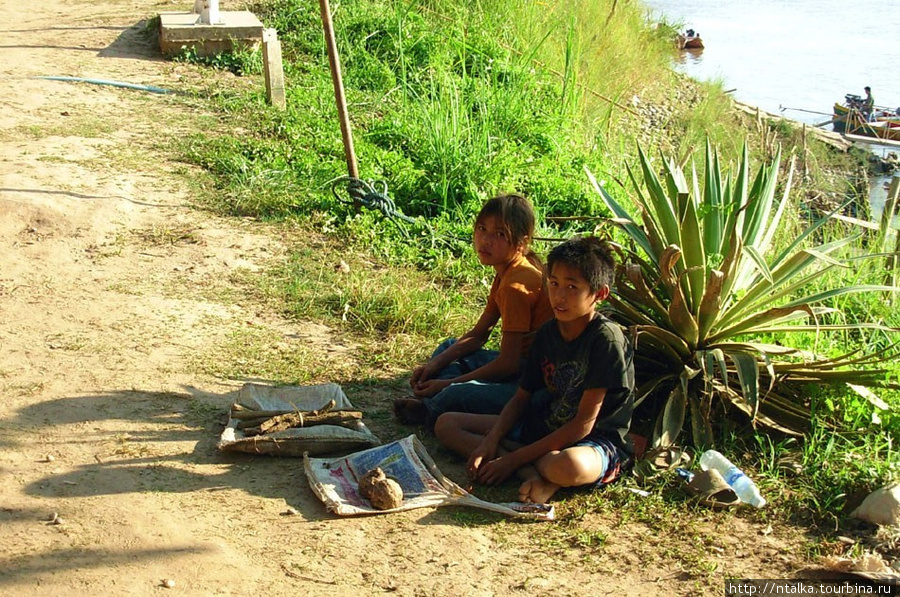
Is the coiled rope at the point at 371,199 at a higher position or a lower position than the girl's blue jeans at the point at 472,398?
higher

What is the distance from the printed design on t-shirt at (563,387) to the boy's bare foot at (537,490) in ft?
0.82

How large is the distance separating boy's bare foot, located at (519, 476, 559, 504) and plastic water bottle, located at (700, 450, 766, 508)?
63 cm

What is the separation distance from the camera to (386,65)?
893 centimetres

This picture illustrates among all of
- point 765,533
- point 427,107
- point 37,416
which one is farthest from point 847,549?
point 427,107

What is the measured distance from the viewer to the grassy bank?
157 inches

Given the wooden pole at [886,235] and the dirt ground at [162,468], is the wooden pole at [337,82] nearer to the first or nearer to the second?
the dirt ground at [162,468]

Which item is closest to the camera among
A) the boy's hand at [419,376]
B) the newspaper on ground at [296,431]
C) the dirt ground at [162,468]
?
the dirt ground at [162,468]

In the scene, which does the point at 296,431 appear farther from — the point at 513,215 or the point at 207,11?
the point at 207,11

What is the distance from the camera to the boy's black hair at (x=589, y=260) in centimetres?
348

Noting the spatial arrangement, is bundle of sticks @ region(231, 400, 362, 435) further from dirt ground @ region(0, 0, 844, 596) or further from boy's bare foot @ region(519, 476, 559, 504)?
boy's bare foot @ region(519, 476, 559, 504)

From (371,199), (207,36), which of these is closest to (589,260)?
(371,199)

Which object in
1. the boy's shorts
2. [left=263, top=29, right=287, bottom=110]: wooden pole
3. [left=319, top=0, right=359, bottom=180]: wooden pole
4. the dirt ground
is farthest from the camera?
[left=263, top=29, right=287, bottom=110]: wooden pole

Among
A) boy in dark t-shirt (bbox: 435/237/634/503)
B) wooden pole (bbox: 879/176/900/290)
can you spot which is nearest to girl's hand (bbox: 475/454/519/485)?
boy in dark t-shirt (bbox: 435/237/634/503)

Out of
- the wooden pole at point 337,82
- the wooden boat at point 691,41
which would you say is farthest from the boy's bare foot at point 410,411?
the wooden boat at point 691,41
